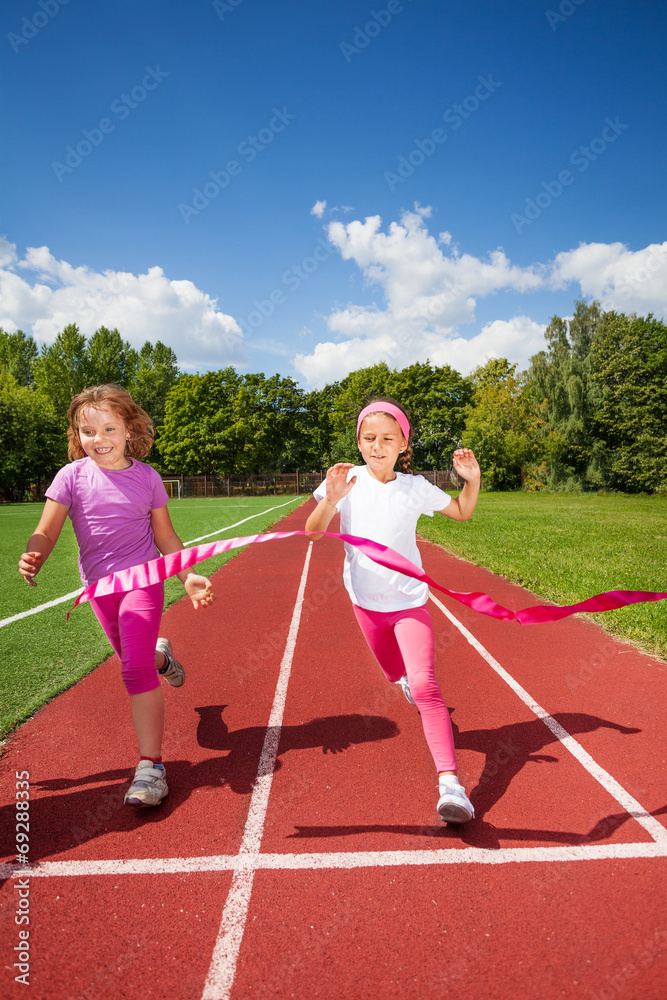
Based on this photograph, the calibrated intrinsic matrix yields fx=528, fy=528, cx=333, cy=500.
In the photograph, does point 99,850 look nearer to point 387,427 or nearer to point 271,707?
point 271,707

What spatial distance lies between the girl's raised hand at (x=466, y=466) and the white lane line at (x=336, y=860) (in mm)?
1929

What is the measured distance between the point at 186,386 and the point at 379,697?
63.1 meters

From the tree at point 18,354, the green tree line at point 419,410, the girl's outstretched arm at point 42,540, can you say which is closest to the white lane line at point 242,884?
the girl's outstretched arm at point 42,540

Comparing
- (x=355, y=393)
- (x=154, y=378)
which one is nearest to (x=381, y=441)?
(x=355, y=393)

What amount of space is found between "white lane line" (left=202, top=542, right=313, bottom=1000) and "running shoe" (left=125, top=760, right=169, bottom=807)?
20.5 inches

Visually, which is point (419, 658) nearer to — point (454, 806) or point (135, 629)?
point (454, 806)

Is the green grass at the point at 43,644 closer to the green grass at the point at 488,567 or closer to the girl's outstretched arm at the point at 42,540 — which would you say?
the green grass at the point at 488,567

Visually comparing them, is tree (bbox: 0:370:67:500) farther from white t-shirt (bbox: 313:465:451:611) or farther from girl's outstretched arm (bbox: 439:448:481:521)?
girl's outstretched arm (bbox: 439:448:481:521)

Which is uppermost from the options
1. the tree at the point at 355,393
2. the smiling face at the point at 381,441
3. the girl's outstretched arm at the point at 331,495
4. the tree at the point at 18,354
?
the tree at the point at 18,354

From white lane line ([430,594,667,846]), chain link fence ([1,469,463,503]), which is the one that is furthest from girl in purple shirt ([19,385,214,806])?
chain link fence ([1,469,463,503])

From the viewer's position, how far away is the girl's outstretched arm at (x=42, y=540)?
271 cm

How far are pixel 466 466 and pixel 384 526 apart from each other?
62cm

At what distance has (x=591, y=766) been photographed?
11.0ft

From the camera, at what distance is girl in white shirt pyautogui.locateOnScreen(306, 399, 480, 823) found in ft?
10.1
